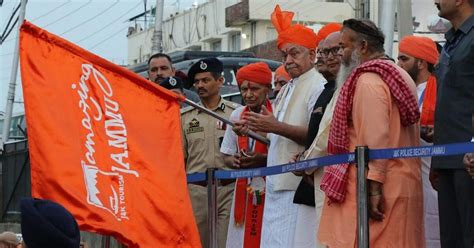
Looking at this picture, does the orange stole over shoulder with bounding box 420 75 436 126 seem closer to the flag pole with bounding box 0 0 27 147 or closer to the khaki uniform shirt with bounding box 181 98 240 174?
the khaki uniform shirt with bounding box 181 98 240 174

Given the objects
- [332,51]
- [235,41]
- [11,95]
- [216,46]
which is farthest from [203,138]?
[216,46]

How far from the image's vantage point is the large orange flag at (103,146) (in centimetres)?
786

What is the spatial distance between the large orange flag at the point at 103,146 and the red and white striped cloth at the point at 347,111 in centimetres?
141

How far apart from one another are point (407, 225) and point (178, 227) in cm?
193

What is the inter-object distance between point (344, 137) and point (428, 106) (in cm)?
70

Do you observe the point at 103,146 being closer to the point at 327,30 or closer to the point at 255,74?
the point at 255,74

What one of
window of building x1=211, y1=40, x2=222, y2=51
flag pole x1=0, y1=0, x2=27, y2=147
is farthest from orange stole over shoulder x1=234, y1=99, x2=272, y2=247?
window of building x1=211, y1=40, x2=222, y2=51

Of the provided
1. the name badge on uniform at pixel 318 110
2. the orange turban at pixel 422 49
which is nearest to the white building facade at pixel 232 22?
the orange turban at pixel 422 49

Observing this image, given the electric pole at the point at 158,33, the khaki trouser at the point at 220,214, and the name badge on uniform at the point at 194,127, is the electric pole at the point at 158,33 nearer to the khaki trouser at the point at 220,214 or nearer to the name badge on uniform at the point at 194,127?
the name badge on uniform at the point at 194,127

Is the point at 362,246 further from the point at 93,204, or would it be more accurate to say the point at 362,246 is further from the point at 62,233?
the point at 62,233

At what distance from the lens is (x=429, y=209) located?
7.45m

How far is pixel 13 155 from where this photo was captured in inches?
768

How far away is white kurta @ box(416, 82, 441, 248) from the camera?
7.37 metres

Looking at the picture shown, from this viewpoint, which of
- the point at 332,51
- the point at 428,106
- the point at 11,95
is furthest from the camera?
the point at 11,95
